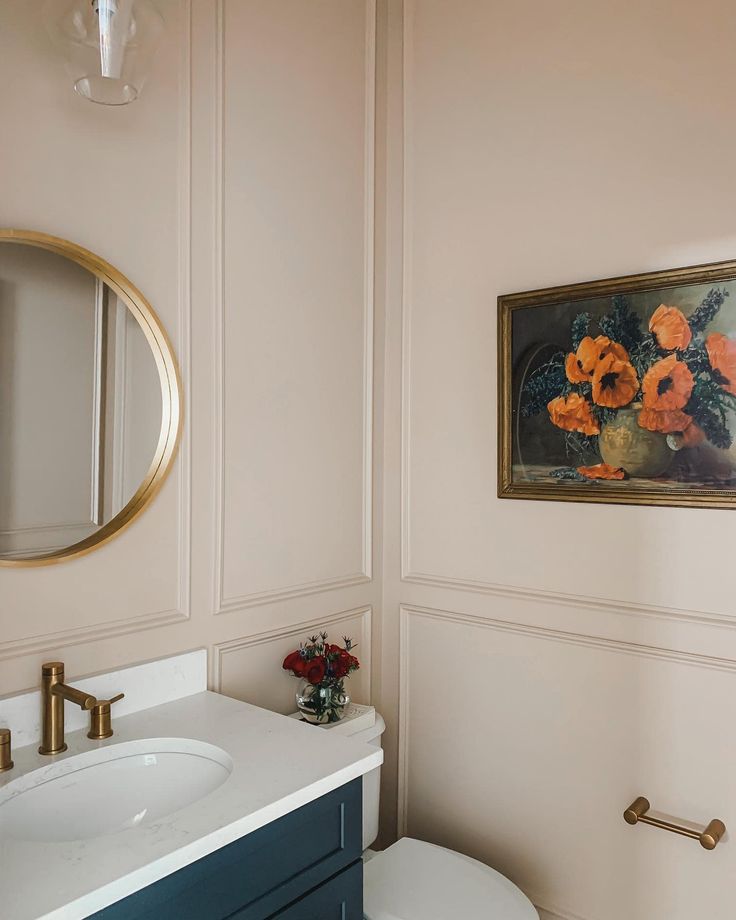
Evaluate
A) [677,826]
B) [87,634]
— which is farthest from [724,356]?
[87,634]

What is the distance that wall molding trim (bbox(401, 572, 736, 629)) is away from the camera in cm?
166

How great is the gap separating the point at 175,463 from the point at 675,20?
1.53m

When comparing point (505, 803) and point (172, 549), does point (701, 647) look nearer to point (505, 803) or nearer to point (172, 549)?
point (505, 803)

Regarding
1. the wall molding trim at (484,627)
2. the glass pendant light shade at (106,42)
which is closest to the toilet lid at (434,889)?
the wall molding trim at (484,627)

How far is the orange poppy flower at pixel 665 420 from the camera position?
5.47ft

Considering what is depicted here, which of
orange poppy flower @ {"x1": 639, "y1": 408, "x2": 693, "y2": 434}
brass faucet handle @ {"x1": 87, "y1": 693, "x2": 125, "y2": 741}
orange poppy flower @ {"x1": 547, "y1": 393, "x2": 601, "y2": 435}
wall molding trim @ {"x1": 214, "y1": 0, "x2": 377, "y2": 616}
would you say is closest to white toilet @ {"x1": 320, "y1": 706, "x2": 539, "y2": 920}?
wall molding trim @ {"x1": 214, "y1": 0, "x2": 377, "y2": 616}

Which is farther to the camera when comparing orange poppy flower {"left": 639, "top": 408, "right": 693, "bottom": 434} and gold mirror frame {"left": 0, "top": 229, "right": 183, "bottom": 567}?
orange poppy flower {"left": 639, "top": 408, "right": 693, "bottom": 434}

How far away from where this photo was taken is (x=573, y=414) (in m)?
1.83

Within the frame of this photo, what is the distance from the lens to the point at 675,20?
1.69 meters

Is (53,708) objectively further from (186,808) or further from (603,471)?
(603,471)

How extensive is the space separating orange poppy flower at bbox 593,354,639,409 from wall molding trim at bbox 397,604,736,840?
1.91 feet

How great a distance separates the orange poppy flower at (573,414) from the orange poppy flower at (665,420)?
0.12 metres

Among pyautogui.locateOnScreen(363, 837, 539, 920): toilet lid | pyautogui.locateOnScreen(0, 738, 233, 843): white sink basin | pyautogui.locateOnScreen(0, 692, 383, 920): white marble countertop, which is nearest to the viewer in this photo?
pyautogui.locateOnScreen(0, 692, 383, 920): white marble countertop

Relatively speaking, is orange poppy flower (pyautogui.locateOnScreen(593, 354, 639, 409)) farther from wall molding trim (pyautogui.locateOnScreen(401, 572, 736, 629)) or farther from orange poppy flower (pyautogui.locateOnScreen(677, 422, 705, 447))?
wall molding trim (pyautogui.locateOnScreen(401, 572, 736, 629))
